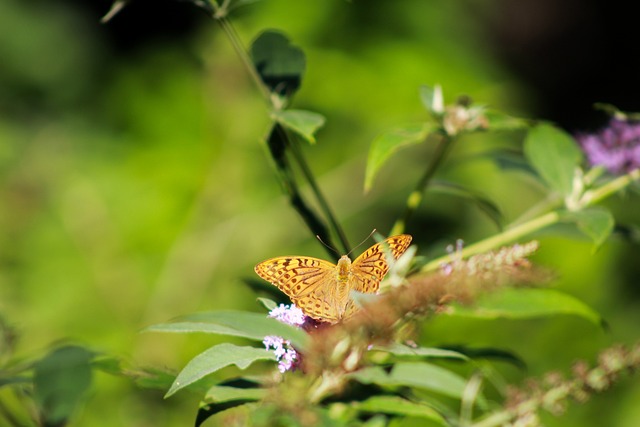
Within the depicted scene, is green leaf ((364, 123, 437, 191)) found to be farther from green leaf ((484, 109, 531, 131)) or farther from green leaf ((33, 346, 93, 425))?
green leaf ((33, 346, 93, 425))

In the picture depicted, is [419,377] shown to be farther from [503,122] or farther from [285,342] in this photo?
[503,122]

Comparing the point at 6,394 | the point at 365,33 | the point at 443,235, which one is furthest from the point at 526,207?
the point at 6,394

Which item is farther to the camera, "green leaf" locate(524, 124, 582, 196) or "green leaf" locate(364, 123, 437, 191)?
"green leaf" locate(524, 124, 582, 196)

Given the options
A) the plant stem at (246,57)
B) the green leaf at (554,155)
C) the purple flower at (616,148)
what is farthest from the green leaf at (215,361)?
the purple flower at (616,148)

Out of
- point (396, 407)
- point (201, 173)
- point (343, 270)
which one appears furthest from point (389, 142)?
point (201, 173)

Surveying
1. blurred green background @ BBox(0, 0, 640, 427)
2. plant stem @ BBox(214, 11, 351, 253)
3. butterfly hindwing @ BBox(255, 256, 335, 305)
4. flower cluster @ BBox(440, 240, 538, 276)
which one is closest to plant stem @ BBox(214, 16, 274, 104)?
plant stem @ BBox(214, 11, 351, 253)

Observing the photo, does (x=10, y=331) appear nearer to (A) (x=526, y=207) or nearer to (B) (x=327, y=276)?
(B) (x=327, y=276)
